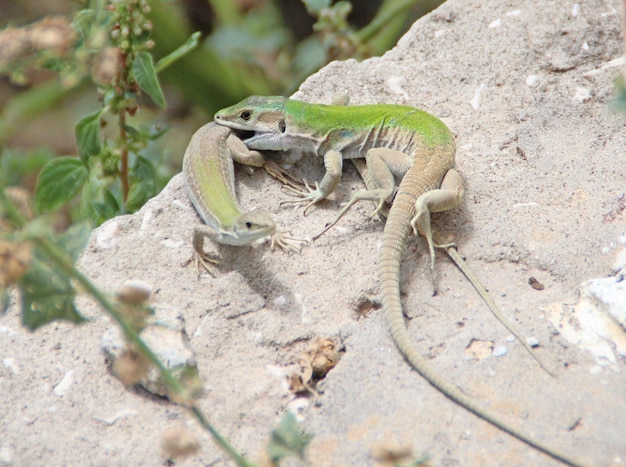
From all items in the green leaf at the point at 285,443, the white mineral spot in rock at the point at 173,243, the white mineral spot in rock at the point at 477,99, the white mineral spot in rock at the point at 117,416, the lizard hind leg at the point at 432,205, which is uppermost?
the green leaf at the point at 285,443

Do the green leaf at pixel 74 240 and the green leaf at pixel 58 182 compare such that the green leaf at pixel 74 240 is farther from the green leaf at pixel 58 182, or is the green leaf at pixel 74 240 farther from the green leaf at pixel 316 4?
the green leaf at pixel 316 4

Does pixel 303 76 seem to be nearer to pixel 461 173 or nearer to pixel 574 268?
pixel 461 173

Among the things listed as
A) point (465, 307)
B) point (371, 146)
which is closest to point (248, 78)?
point (371, 146)

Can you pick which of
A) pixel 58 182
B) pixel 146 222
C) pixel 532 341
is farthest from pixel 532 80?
pixel 58 182

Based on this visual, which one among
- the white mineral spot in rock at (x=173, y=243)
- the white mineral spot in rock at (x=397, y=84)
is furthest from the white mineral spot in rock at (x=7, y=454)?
the white mineral spot in rock at (x=397, y=84)

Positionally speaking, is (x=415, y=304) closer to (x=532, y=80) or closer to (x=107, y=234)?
(x=107, y=234)

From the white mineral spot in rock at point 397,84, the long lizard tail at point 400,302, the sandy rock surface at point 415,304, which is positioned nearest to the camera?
the long lizard tail at point 400,302

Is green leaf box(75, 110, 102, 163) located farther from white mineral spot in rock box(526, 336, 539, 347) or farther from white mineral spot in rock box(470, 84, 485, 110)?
white mineral spot in rock box(526, 336, 539, 347)
